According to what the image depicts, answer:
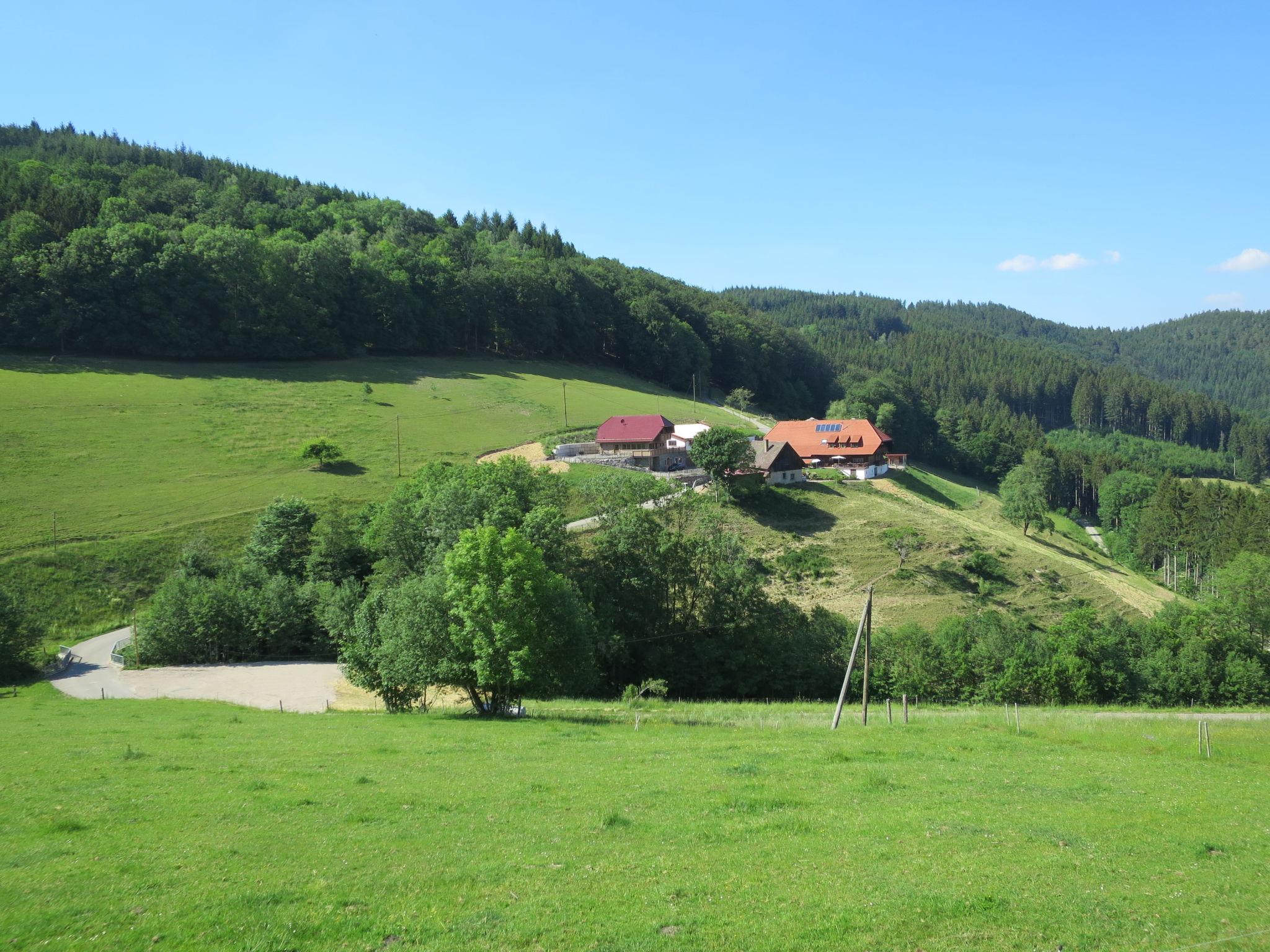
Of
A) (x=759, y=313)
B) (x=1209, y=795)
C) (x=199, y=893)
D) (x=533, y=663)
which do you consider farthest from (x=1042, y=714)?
(x=759, y=313)

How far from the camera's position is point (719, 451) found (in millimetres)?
70625

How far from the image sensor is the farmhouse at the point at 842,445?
86062 millimetres

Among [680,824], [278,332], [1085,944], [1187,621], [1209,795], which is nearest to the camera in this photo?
[1085,944]

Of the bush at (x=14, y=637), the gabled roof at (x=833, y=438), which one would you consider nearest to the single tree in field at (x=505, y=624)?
the bush at (x=14, y=637)

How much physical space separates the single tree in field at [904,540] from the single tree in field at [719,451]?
14324mm

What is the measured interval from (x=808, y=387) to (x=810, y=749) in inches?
5352

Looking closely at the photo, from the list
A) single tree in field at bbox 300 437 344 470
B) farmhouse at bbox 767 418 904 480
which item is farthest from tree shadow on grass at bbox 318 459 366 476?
farmhouse at bbox 767 418 904 480

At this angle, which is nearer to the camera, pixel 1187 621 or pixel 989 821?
pixel 989 821

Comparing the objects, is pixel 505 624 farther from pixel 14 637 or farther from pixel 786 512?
pixel 786 512

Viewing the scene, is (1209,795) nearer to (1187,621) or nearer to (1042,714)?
(1042,714)

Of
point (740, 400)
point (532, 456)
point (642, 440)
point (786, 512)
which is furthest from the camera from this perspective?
point (740, 400)

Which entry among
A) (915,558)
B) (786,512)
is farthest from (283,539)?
Result: (915,558)

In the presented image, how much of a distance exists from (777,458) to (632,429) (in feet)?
51.5

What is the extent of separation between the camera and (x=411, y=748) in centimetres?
2073
